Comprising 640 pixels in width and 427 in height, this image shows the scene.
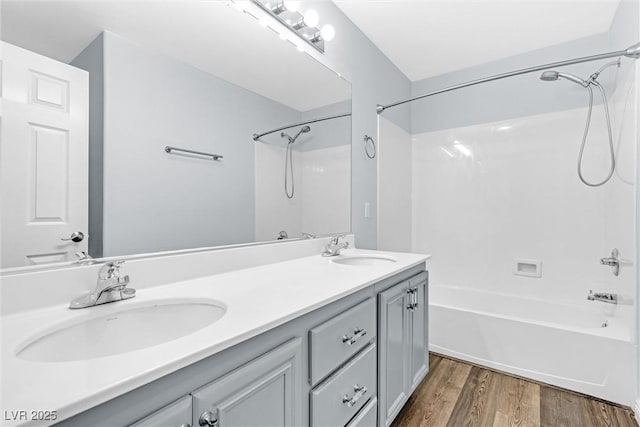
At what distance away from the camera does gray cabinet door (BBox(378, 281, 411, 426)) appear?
1272mm

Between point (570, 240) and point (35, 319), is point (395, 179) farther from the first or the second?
point (35, 319)

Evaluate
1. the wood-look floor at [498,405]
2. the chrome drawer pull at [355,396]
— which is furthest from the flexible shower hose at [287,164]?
the wood-look floor at [498,405]

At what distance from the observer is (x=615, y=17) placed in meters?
1.97

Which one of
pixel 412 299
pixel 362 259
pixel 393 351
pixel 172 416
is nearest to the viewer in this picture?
pixel 172 416

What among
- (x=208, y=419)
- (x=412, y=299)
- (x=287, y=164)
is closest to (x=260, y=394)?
(x=208, y=419)

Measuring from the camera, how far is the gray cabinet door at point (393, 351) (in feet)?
4.17

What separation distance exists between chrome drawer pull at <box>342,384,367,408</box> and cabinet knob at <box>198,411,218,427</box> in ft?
1.85

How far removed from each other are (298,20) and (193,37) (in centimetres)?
73

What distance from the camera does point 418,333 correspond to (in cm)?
164

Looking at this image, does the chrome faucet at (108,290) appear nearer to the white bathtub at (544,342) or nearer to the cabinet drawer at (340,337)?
the cabinet drawer at (340,337)

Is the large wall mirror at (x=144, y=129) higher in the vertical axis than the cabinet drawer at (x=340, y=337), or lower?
higher

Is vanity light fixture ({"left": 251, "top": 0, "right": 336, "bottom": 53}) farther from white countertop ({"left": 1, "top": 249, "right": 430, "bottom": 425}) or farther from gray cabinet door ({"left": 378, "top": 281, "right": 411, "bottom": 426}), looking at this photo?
gray cabinet door ({"left": 378, "top": 281, "right": 411, "bottom": 426})

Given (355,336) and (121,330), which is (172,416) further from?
(355,336)

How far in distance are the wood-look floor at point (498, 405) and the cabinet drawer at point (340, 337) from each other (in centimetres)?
78
